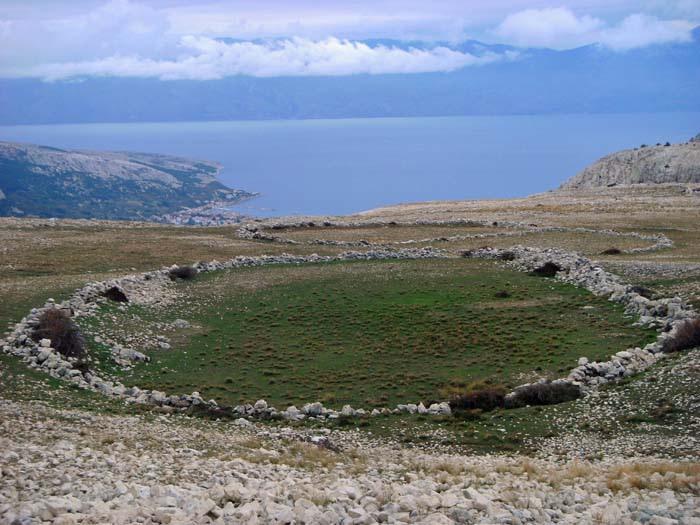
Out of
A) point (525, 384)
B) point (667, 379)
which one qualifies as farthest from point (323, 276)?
point (667, 379)

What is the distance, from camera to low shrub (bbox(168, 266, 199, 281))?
35.2m

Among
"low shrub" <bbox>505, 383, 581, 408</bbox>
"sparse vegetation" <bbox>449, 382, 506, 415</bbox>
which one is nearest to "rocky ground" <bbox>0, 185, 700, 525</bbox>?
"low shrub" <bbox>505, 383, 581, 408</bbox>

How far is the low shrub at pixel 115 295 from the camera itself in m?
28.9

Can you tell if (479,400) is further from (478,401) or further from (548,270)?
(548,270)

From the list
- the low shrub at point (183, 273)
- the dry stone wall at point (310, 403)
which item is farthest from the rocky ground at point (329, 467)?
the low shrub at point (183, 273)

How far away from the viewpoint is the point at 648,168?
11225cm

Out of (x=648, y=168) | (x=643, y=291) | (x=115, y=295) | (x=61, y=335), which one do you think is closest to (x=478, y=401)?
(x=643, y=291)

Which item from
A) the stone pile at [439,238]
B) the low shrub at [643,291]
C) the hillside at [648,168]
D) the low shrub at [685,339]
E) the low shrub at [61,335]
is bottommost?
the low shrub at [61,335]

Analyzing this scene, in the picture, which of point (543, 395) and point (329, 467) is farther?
point (543, 395)

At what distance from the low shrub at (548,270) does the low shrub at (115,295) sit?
65.3 ft

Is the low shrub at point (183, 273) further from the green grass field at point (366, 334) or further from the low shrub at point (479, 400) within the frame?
the low shrub at point (479, 400)

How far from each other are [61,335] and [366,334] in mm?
10980

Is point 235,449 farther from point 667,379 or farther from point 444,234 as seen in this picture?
point 444,234

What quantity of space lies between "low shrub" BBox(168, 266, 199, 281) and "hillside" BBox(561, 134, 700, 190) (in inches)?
3510
